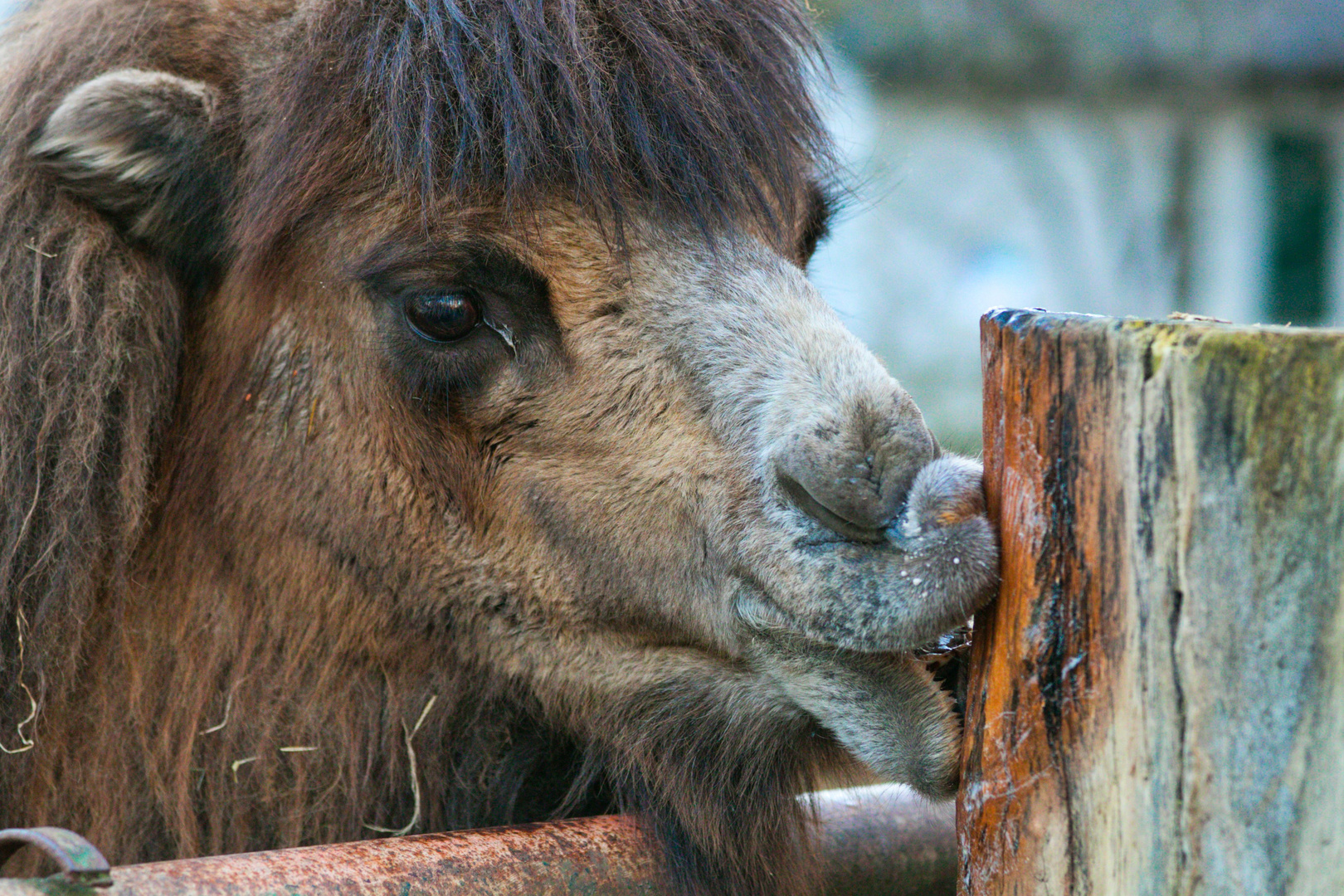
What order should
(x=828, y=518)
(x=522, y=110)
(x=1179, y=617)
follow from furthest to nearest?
(x=522, y=110), (x=828, y=518), (x=1179, y=617)

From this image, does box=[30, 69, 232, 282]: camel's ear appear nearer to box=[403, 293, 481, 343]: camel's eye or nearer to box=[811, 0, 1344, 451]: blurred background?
box=[403, 293, 481, 343]: camel's eye

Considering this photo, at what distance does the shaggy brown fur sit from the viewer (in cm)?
232

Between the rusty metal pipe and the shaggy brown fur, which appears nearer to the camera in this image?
the rusty metal pipe

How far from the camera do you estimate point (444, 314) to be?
2.40 meters

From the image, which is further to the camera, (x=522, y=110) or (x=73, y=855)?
(x=522, y=110)

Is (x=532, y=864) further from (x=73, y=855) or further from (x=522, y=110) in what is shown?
(x=522, y=110)

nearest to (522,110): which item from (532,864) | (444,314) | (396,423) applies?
(444,314)

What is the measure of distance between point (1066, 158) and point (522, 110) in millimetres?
12268

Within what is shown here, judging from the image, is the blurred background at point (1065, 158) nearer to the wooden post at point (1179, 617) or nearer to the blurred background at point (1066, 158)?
the blurred background at point (1066, 158)

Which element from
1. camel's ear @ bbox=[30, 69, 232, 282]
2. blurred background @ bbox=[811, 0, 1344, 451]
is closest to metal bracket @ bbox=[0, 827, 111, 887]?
camel's ear @ bbox=[30, 69, 232, 282]

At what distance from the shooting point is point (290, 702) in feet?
8.33

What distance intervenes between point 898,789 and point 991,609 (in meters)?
0.88

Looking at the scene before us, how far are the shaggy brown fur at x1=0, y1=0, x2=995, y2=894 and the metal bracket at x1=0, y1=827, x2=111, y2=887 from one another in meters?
0.99

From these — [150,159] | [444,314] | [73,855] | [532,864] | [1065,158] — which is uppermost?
[1065,158]
